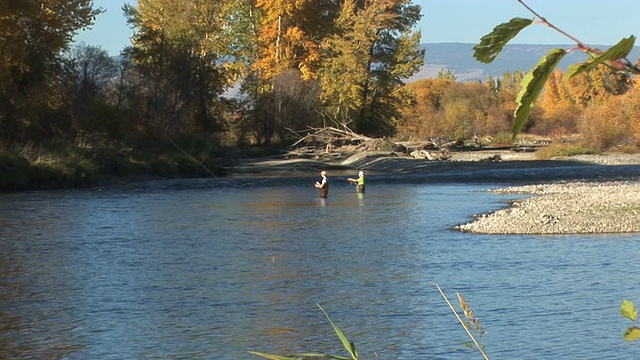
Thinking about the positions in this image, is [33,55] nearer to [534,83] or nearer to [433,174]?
[433,174]

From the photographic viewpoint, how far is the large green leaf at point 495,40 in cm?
156

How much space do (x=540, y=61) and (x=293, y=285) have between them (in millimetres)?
15090

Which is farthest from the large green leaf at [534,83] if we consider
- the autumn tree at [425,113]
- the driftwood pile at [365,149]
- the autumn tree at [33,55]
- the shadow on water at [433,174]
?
the autumn tree at [425,113]

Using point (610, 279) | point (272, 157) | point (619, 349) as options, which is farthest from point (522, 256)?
point (272, 157)

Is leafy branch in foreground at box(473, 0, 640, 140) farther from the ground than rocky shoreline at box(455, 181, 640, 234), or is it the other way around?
leafy branch in foreground at box(473, 0, 640, 140)

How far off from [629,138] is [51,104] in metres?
37.9

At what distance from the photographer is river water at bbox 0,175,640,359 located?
12.5 meters

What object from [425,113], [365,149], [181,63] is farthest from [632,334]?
[425,113]

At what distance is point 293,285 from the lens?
1648 centimetres

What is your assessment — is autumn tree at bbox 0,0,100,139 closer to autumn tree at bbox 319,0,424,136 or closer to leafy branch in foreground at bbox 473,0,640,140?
autumn tree at bbox 319,0,424,136

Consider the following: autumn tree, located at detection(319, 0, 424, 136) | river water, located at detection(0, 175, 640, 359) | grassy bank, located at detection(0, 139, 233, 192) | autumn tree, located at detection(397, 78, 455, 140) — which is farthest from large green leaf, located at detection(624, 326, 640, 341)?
autumn tree, located at detection(397, 78, 455, 140)

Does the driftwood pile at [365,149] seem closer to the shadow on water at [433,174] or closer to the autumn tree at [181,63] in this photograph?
the shadow on water at [433,174]

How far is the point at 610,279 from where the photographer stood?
644 inches

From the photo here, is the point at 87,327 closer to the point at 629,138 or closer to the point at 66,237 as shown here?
the point at 66,237
